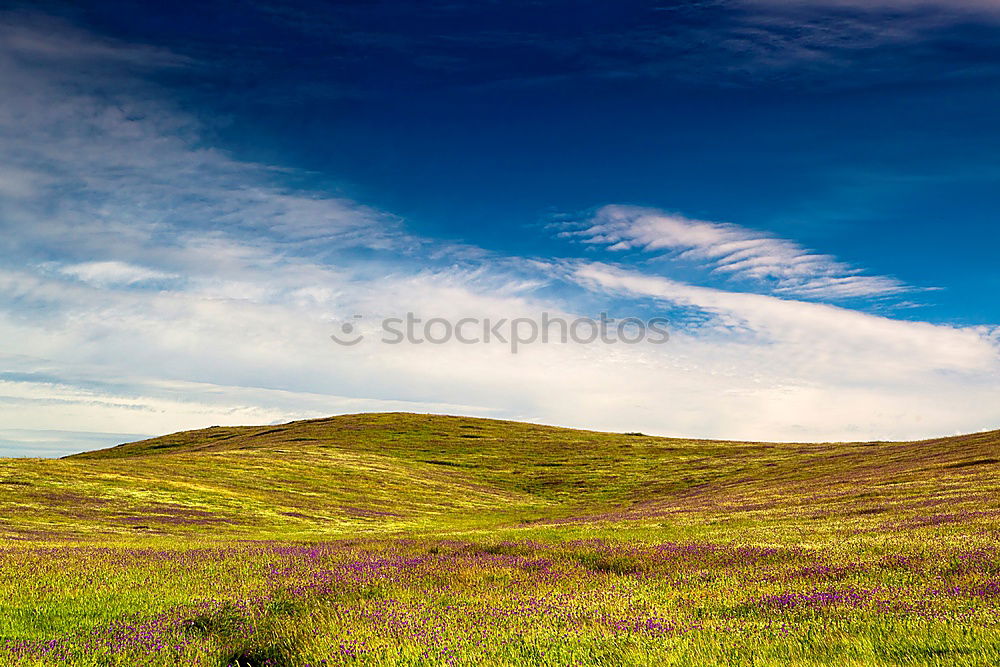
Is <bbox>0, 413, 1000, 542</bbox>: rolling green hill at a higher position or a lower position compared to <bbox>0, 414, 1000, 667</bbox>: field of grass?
lower

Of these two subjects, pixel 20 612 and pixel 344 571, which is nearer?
pixel 20 612

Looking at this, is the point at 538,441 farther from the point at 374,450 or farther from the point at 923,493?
the point at 923,493

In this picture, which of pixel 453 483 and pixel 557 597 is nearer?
pixel 557 597

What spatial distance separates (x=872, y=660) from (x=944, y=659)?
1.99 feet

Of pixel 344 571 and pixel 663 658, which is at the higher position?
pixel 663 658

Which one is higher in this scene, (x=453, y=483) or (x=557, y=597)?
(x=557, y=597)

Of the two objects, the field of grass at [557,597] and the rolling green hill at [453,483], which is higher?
the field of grass at [557,597]

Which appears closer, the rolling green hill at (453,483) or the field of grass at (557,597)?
the field of grass at (557,597)

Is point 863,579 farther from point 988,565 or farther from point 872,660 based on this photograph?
point 872,660

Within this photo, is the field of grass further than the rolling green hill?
No

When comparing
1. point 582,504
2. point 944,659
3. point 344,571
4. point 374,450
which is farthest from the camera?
point 374,450

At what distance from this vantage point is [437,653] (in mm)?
7340

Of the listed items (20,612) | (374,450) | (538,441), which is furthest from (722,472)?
(20,612)

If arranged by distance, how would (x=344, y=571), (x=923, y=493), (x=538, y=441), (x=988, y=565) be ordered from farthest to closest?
(x=538, y=441) → (x=923, y=493) → (x=344, y=571) → (x=988, y=565)
